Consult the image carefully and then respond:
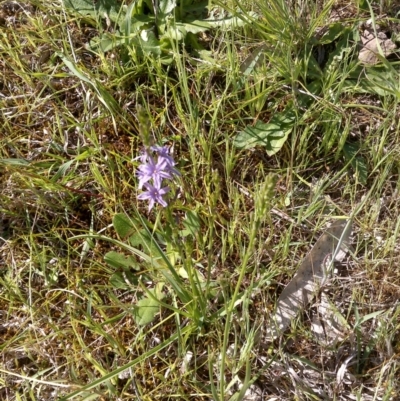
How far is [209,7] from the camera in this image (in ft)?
6.92

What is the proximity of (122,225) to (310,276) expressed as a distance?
645mm

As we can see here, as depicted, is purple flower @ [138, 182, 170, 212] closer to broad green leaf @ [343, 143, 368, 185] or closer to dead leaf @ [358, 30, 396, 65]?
broad green leaf @ [343, 143, 368, 185]

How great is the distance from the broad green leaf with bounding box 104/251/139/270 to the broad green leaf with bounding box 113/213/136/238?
7 centimetres

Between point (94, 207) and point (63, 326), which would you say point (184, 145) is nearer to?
point (94, 207)

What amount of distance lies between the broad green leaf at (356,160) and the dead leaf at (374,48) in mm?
347

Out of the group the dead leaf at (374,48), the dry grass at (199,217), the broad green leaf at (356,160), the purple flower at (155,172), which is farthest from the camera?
the dead leaf at (374,48)

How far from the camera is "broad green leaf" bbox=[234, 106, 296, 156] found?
1994 millimetres

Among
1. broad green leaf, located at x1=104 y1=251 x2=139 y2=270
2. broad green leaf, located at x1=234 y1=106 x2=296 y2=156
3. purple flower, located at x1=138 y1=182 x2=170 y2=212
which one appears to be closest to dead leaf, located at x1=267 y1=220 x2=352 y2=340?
broad green leaf, located at x1=234 y1=106 x2=296 y2=156

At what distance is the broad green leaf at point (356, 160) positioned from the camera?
1.96m

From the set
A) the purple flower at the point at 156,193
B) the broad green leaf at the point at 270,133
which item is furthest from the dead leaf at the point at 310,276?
the purple flower at the point at 156,193

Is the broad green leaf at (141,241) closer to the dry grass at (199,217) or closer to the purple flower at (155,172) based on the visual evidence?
the dry grass at (199,217)

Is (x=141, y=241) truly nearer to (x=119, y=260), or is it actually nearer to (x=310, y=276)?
(x=119, y=260)

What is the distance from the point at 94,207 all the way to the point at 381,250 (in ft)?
3.26

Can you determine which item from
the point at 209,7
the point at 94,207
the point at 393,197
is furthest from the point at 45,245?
the point at 393,197
